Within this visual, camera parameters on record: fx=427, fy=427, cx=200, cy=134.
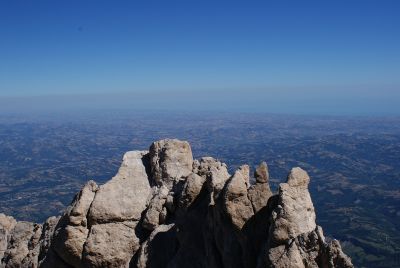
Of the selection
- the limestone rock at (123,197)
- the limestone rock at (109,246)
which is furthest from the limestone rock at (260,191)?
the limestone rock at (123,197)

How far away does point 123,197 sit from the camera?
1113 inches

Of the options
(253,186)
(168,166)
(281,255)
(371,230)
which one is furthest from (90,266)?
(371,230)

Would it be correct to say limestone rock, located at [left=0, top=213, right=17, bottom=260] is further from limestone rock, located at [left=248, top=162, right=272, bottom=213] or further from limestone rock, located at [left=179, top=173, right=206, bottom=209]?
limestone rock, located at [left=248, top=162, right=272, bottom=213]

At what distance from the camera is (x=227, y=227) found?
20812 millimetres

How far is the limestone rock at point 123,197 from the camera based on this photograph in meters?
27.0

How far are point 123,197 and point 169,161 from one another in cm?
456

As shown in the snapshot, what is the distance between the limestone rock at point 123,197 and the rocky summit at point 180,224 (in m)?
0.06

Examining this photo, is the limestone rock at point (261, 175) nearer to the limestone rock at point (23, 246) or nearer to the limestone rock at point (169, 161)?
the limestone rock at point (169, 161)

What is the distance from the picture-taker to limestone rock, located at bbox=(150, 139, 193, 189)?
30.6 metres

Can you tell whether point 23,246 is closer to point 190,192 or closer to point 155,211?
point 155,211

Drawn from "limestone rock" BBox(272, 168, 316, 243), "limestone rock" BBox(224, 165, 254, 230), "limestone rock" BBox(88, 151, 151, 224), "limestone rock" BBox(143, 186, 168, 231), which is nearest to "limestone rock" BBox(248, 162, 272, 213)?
"limestone rock" BBox(224, 165, 254, 230)

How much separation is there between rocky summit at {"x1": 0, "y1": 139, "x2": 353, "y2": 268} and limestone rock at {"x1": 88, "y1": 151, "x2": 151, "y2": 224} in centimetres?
6

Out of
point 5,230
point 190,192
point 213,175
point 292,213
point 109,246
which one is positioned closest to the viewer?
point 292,213

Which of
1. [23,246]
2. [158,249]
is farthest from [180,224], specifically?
[23,246]
